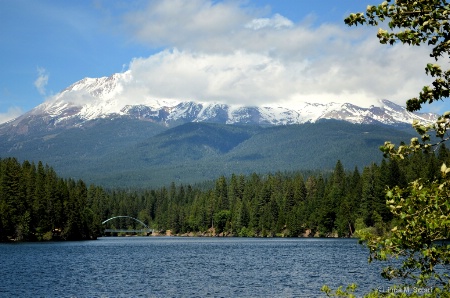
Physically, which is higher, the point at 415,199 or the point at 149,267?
the point at 415,199

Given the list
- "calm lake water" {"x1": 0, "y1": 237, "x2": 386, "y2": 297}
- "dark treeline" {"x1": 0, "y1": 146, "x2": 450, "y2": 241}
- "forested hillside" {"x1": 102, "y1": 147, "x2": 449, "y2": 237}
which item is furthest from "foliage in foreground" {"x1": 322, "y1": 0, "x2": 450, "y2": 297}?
"dark treeline" {"x1": 0, "y1": 146, "x2": 450, "y2": 241}

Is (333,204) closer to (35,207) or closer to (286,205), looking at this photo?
(286,205)

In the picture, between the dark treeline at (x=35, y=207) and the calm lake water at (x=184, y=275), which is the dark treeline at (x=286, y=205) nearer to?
the dark treeline at (x=35, y=207)

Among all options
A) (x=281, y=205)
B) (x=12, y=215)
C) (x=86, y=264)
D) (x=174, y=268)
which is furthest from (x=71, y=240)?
(x=174, y=268)

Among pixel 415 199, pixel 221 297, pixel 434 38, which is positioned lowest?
pixel 221 297

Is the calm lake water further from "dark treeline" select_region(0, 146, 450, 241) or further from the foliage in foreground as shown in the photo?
"dark treeline" select_region(0, 146, 450, 241)

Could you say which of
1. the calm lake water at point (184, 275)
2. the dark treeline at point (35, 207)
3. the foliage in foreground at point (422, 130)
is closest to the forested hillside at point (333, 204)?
the calm lake water at point (184, 275)

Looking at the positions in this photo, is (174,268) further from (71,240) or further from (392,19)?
(71,240)

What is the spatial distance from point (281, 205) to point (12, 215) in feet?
278

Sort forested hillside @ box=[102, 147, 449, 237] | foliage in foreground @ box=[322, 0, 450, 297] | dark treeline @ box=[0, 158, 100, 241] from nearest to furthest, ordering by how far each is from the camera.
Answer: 1. foliage in foreground @ box=[322, 0, 450, 297]
2. dark treeline @ box=[0, 158, 100, 241]
3. forested hillside @ box=[102, 147, 449, 237]

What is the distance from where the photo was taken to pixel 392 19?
44.2 feet

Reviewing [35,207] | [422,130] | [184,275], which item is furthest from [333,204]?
[422,130]

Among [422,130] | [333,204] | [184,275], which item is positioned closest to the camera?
[422,130]

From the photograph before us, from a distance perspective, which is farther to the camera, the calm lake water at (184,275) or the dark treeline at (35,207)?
the dark treeline at (35,207)
